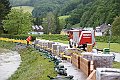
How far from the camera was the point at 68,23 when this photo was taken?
191125mm

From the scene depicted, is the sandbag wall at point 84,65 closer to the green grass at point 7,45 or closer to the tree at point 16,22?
the green grass at point 7,45

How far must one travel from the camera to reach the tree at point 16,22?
304ft

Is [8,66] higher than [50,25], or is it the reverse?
[50,25]

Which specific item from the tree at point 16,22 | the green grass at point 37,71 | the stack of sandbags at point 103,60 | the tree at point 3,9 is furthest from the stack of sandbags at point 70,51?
the tree at point 3,9

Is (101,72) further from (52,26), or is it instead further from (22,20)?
(52,26)

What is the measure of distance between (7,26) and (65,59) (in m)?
63.9

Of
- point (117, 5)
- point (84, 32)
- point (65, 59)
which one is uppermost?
point (117, 5)

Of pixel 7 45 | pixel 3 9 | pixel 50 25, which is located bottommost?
pixel 7 45

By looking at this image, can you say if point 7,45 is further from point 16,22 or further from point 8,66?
point 8,66

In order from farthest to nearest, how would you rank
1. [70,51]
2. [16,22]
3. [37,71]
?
1. [16,22]
2. [70,51]
3. [37,71]

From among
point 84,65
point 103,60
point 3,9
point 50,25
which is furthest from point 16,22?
point 103,60

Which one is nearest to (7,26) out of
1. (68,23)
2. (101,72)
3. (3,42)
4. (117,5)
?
(3,42)

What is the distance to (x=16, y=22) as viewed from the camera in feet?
305

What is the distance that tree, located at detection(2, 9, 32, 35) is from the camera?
9262 cm
